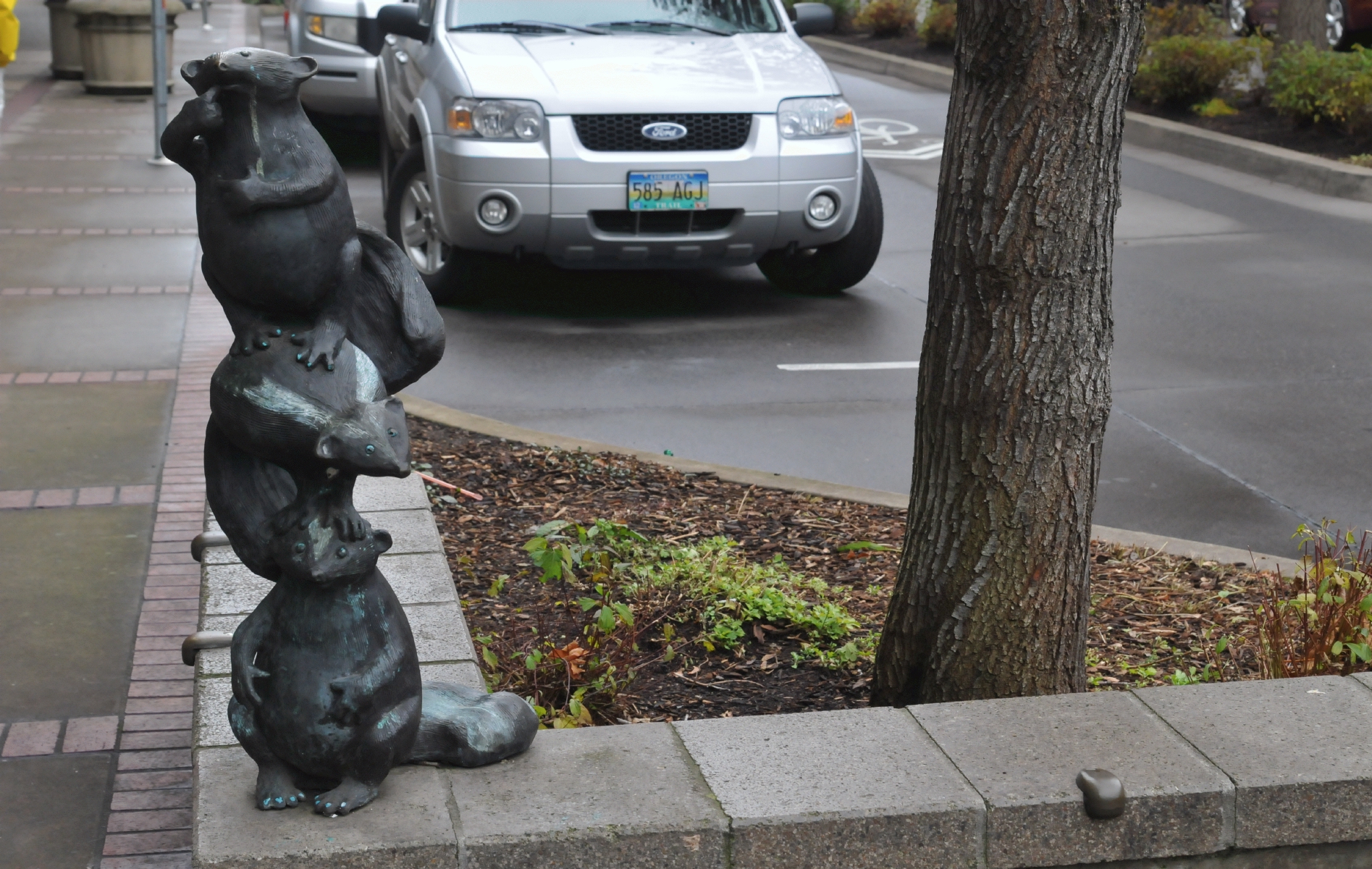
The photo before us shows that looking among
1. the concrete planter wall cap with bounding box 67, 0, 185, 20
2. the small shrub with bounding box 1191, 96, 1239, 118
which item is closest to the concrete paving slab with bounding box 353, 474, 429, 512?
the small shrub with bounding box 1191, 96, 1239, 118

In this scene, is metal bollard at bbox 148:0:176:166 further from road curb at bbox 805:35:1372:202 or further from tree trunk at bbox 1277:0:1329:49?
tree trunk at bbox 1277:0:1329:49

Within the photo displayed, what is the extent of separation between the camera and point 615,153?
26.1 feet

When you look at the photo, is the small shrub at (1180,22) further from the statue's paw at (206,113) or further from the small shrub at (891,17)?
the statue's paw at (206,113)

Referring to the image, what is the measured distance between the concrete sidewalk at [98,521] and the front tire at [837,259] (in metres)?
3.34

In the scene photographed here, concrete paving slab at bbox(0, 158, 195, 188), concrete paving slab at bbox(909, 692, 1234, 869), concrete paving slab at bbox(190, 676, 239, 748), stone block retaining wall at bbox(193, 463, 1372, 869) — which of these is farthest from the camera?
concrete paving slab at bbox(0, 158, 195, 188)

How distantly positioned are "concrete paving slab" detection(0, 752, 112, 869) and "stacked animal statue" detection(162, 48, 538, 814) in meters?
0.87

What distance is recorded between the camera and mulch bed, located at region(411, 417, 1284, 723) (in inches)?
149

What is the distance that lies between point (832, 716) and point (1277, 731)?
0.86 meters

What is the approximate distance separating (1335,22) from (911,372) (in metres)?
15.9

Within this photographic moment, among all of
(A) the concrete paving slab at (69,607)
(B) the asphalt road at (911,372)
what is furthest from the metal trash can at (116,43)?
(A) the concrete paving slab at (69,607)

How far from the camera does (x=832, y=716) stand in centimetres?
296

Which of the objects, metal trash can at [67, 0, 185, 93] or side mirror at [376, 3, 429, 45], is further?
metal trash can at [67, 0, 185, 93]

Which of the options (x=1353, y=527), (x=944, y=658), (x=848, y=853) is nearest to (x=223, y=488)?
(x=848, y=853)

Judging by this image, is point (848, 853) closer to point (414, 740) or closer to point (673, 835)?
point (673, 835)
